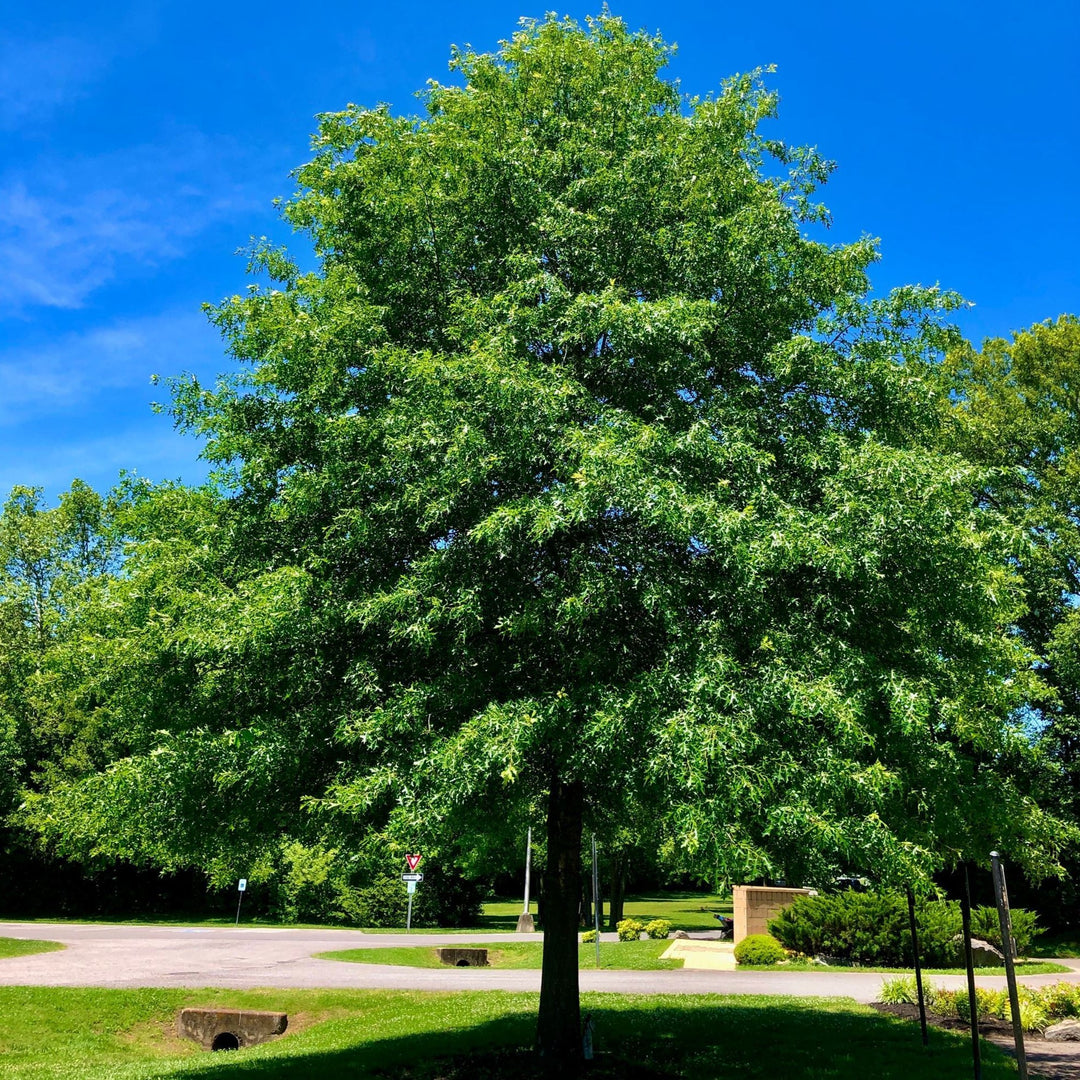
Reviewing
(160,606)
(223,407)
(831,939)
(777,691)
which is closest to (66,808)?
(160,606)

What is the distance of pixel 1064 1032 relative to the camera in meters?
13.9

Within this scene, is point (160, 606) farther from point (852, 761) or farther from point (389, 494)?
point (852, 761)

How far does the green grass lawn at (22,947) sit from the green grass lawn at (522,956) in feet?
25.8

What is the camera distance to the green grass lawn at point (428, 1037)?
37.2 ft

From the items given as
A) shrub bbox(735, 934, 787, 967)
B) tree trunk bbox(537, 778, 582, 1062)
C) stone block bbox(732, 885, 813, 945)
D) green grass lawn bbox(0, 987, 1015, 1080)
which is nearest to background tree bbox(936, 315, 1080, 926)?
stone block bbox(732, 885, 813, 945)

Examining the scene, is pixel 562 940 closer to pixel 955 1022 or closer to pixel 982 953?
pixel 955 1022

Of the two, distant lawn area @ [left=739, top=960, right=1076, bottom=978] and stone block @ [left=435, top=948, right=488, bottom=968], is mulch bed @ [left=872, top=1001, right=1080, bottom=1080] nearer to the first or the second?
distant lawn area @ [left=739, top=960, right=1076, bottom=978]

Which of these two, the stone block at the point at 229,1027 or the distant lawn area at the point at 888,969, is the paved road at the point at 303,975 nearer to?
the distant lawn area at the point at 888,969

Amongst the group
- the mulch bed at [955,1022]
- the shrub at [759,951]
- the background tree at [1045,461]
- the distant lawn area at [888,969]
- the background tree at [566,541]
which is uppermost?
the background tree at [1045,461]

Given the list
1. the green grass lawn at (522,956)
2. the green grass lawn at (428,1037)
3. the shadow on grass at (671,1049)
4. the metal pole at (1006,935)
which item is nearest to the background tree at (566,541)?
the metal pole at (1006,935)

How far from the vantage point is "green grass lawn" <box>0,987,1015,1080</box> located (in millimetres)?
11336

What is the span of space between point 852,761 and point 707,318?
15.8 ft

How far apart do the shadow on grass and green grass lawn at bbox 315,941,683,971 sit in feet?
29.9

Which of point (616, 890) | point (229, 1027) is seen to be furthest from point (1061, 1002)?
point (616, 890)
